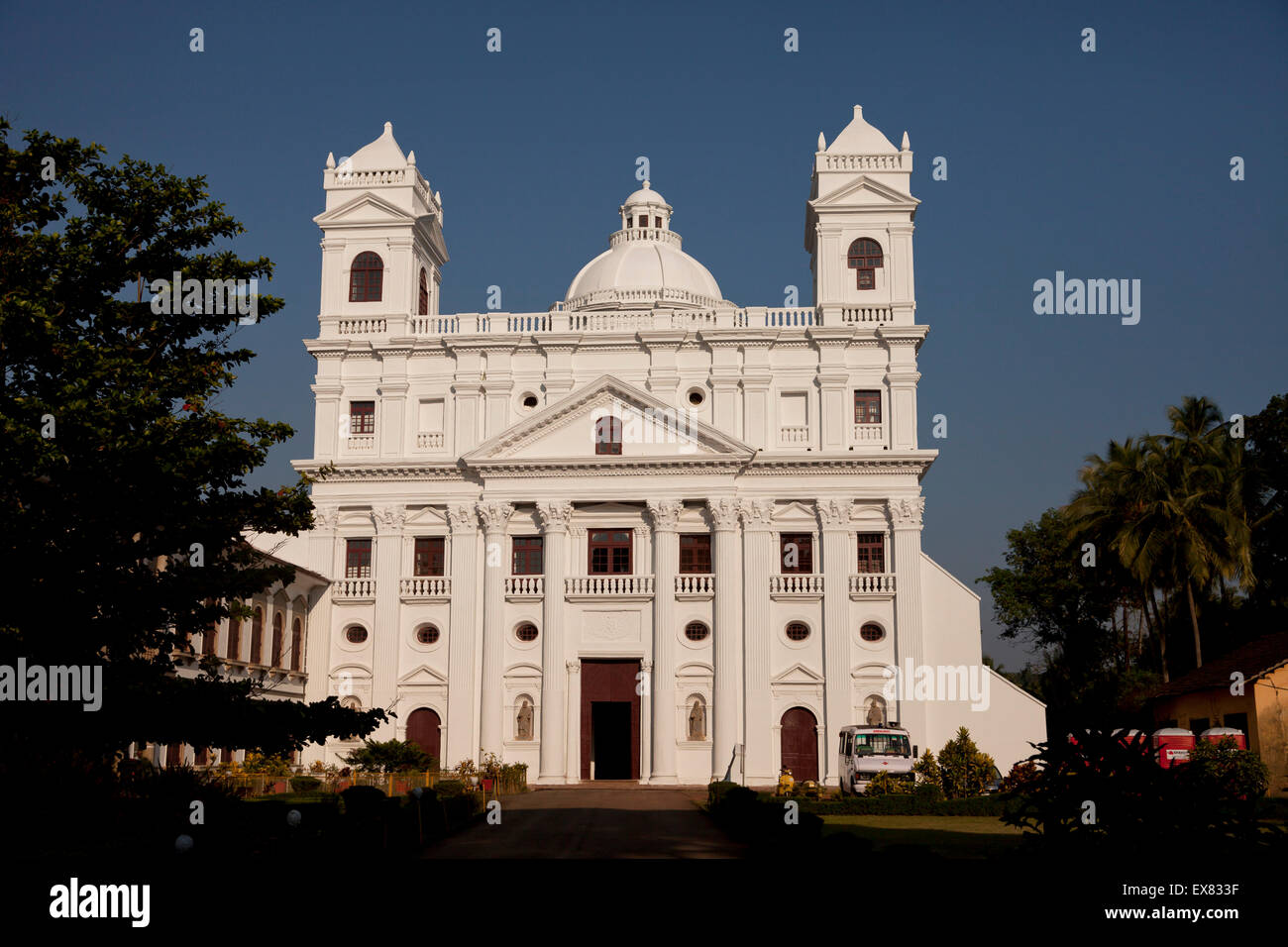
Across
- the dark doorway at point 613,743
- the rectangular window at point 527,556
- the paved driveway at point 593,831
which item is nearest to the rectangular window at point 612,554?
the rectangular window at point 527,556

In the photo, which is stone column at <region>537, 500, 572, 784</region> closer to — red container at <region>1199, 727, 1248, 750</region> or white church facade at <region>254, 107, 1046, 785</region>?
white church facade at <region>254, 107, 1046, 785</region>

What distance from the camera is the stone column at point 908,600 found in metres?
44.9

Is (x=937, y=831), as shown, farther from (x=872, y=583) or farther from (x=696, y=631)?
(x=696, y=631)

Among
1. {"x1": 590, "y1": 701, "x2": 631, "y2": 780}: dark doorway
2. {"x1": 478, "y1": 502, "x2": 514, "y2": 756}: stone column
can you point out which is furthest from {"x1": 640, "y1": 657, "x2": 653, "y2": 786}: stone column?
{"x1": 478, "y1": 502, "x2": 514, "y2": 756}: stone column

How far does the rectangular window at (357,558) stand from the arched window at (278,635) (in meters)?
3.57

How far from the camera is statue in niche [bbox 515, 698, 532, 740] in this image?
152 feet

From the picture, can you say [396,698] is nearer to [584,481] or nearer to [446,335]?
[584,481]

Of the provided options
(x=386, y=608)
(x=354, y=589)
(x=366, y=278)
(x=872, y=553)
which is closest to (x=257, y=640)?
(x=354, y=589)

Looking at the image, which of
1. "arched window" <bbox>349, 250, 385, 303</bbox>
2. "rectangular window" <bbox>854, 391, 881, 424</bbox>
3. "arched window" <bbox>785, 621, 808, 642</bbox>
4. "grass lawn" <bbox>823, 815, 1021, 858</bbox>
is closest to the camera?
"grass lawn" <bbox>823, 815, 1021, 858</bbox>

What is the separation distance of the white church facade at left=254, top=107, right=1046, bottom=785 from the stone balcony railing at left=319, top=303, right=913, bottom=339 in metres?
0.12

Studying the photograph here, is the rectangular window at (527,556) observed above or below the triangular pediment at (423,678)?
above

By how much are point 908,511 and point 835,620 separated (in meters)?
4.99

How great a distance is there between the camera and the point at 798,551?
155 ft

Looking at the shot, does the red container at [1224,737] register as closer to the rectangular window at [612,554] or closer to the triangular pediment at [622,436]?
the triangular pediment at [622,436]
